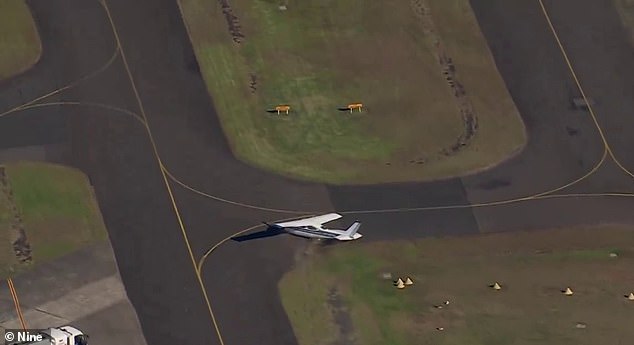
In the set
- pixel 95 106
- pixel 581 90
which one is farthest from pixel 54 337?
pixel 581 90

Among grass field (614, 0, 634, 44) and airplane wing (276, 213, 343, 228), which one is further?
grass field (614, 0, 634, 44)

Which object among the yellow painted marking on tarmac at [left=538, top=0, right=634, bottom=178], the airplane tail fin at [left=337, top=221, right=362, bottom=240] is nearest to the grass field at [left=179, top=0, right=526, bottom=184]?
the airplane tail fin at [left=337, top=221, right=362, bottom=240]

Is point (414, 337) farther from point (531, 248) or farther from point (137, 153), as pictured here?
point (137, 153)

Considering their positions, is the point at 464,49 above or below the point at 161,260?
above

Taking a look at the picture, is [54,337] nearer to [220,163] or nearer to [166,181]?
[166,181]

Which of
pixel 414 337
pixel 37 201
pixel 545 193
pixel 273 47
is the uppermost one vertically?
pixel 273 47

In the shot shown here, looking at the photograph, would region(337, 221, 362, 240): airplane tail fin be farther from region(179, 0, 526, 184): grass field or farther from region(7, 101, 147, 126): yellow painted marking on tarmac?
region(7, 101, 147, 126): yellow painted marking on tarmac

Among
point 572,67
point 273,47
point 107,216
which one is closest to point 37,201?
point 107,216
